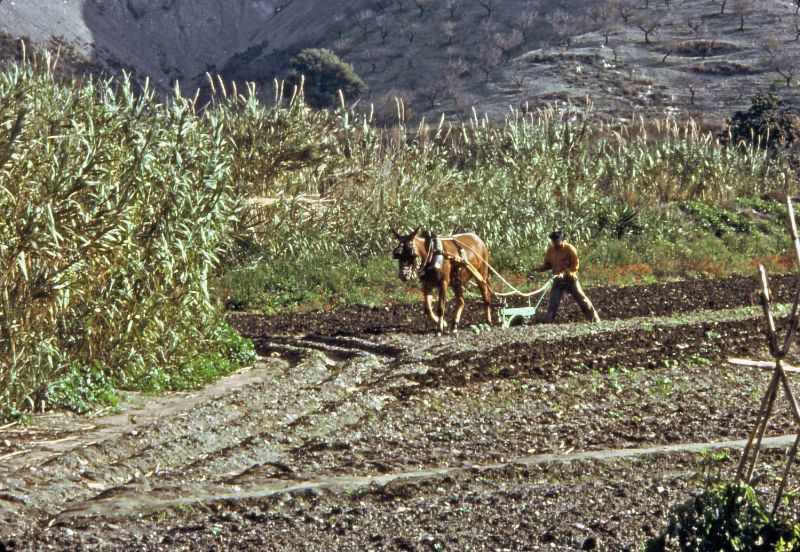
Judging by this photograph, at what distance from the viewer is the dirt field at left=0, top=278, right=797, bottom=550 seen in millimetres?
7117

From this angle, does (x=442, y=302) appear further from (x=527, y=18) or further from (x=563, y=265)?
(x=527, y=18)

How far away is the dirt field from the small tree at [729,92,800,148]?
26136 millimetres

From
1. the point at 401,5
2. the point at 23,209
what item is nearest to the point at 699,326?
the point at 23,209

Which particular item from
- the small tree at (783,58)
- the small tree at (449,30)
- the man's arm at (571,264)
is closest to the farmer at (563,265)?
the man's arm at (571,264)

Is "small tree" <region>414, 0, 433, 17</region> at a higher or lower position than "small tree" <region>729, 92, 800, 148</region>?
higher

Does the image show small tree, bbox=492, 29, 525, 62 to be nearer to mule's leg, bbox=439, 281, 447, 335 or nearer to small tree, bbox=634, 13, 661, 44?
small tree, bbox=634, 13, 661, 44

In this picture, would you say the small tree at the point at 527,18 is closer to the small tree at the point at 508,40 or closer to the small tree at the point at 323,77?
the small tree at the point at 508,40

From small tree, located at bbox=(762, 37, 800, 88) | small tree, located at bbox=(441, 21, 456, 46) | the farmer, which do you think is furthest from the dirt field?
small tree, located at bbox=(441, 21, 456, 46)

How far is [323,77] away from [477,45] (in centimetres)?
1291

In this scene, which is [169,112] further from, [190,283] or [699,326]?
[699,326]

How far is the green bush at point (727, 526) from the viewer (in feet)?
18.4

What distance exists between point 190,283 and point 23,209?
259 cm

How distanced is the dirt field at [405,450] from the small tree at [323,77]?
146 ft

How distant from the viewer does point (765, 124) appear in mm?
40000
